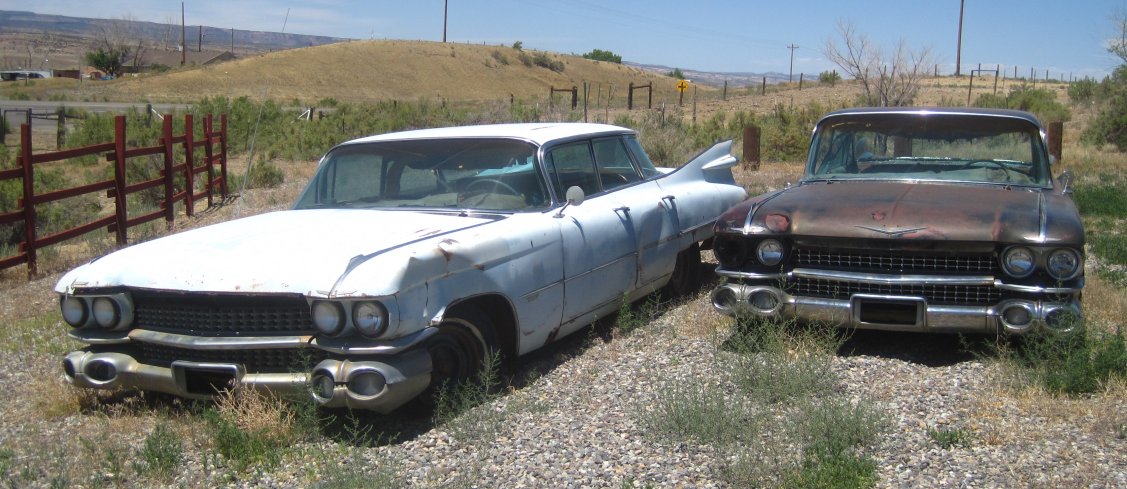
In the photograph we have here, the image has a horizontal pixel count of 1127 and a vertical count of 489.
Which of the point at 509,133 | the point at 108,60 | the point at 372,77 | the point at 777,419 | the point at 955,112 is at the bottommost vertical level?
the point at 777,419

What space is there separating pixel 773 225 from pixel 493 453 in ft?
7.20

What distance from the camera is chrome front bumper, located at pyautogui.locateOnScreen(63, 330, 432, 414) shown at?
429 centimetres

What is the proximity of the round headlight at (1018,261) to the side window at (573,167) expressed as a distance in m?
2.50

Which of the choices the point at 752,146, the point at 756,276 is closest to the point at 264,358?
the point at 756,276

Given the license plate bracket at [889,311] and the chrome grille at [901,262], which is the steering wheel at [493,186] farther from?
the license plate bracket at [889,311]

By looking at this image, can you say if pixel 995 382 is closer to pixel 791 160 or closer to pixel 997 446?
pixel 997 446

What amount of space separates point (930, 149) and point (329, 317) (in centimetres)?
454

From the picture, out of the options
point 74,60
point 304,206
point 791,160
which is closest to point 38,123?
point 791,160

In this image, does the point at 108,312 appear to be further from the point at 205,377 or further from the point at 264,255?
the point at 264,255

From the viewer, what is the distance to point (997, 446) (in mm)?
4133

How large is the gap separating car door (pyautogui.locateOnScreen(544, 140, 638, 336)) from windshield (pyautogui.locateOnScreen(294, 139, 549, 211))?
21 cm

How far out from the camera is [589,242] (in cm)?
583

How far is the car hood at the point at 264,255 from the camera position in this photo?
14.5 feet

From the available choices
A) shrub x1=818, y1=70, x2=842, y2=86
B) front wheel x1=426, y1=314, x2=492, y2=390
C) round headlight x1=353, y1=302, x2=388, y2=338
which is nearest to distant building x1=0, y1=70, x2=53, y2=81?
shrub x1=818, y1=70, x2=842, y2=86
